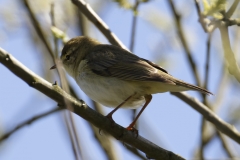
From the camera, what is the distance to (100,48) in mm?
5414

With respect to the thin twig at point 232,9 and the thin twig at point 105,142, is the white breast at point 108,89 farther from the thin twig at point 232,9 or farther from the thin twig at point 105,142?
the thin twig at point 232,9

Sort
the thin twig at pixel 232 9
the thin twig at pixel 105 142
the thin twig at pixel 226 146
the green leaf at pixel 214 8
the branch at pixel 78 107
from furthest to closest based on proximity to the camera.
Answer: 1. the thin twig at pixel 226 146
2. the thin twig at pixel 105 142
3. the green leaf at pixel 214 8
4. the thin twig at pixel 232 9
5. the branch at pixel 78 107

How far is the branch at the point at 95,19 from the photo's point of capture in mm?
4590

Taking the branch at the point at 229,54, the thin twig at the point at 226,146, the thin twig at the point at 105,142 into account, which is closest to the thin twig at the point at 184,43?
the thin twig at the point at 226,146

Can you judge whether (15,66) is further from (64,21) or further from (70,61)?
(64,21)

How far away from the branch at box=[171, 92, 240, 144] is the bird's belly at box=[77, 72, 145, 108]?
55cm

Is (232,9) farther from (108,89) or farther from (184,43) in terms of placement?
(184,43)

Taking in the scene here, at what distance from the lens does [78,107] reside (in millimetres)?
3143

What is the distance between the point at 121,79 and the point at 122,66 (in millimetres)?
241

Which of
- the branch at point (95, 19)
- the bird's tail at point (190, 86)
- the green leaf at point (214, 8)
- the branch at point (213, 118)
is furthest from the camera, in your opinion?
the branch at point (95, 19)

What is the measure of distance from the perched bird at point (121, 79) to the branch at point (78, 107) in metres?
0.74

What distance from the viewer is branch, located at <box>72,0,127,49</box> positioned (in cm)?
459

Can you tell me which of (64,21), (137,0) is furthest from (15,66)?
(64,21)

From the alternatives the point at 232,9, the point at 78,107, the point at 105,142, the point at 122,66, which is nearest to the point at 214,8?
the point at 232,9
